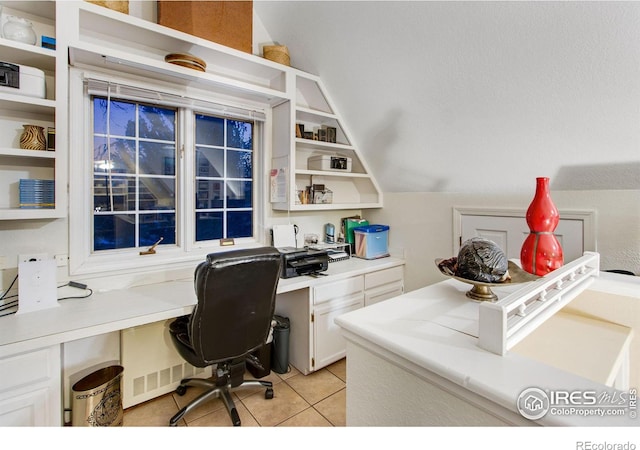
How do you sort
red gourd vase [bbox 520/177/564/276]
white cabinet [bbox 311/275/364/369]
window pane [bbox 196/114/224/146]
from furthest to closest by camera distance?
window pane [bbox 196/114/224/146]
white cabinet [bbox 311/275/364/369]
red gourd vase [bbox 520/177/564/276]

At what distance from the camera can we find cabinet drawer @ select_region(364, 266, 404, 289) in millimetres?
2572

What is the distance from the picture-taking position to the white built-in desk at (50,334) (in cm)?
124

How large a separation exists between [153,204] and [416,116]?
2062 millimetres

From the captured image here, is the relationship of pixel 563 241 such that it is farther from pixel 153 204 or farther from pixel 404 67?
pixel 153 204

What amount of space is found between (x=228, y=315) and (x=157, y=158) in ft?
4.47

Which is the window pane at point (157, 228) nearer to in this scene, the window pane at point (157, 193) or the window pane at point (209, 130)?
the window pane at point (157, 193)

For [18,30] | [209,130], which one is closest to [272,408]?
[209,130]

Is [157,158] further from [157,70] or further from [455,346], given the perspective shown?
[455,346]

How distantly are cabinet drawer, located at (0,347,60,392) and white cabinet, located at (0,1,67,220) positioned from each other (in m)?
0.69

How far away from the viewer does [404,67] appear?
198cm

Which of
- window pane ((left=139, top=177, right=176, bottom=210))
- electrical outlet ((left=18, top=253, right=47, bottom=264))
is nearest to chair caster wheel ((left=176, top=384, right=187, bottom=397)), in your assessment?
electrical outlet ((left=18, top=253, right=47, bottom=264))

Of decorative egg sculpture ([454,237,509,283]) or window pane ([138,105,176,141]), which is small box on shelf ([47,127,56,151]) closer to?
window pane ([138,105,176,141])

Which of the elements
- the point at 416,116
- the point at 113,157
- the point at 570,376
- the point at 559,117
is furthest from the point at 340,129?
the point at 570,376

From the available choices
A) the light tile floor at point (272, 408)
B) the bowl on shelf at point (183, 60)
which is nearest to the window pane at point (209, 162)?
the bowl on shelf at point (183, 60)
